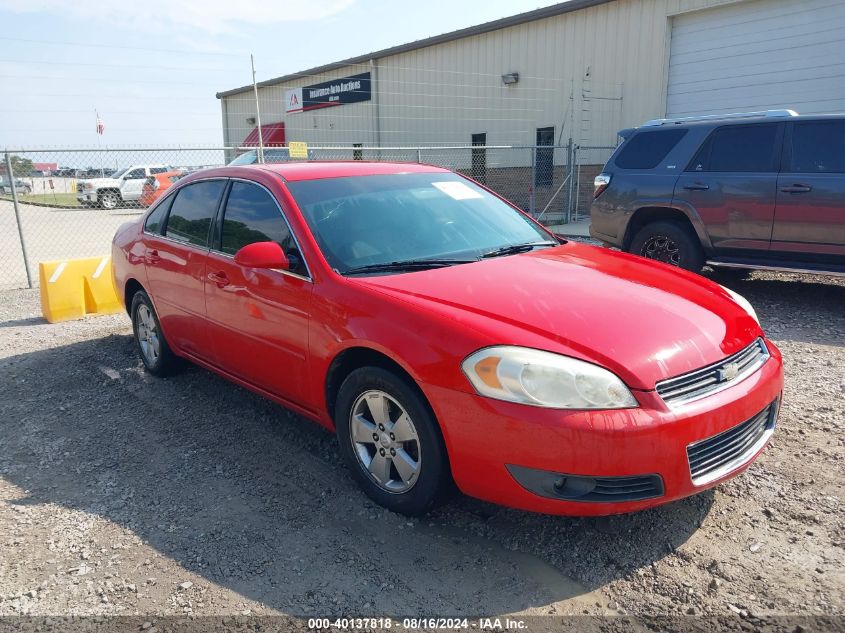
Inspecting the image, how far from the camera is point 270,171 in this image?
401cm

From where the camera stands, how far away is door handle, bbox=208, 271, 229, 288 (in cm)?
400

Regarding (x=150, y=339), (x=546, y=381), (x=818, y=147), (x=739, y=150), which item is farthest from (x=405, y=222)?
(x=818, y=147)

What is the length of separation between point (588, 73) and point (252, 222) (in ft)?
48.1

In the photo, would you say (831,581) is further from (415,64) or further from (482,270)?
(415,64)

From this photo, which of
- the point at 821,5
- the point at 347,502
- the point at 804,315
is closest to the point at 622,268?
the point at 347,502

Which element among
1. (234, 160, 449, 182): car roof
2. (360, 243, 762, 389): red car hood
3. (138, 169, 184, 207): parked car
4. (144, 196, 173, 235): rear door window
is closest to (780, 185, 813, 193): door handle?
(360, 243, 762, 389): red car hood

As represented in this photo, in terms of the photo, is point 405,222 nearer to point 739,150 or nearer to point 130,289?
point 130,289

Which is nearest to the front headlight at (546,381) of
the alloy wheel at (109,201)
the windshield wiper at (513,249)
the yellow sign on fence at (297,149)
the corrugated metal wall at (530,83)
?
the windshield wiper at (513,249)

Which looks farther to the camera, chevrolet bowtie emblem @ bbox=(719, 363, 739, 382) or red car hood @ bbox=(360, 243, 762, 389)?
chevrolet bowtie emblem @ bbox=(719, 363, 739, 382)

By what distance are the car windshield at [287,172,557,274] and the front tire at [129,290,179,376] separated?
1.95 metres

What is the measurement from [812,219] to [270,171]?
17.2 ft

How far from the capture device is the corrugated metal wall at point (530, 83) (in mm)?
15281

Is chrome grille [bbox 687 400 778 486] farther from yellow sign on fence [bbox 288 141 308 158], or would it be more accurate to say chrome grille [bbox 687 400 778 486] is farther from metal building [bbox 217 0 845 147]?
metal building [bbox 217 0 845 147]

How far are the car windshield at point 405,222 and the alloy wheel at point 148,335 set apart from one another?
2.04 m
